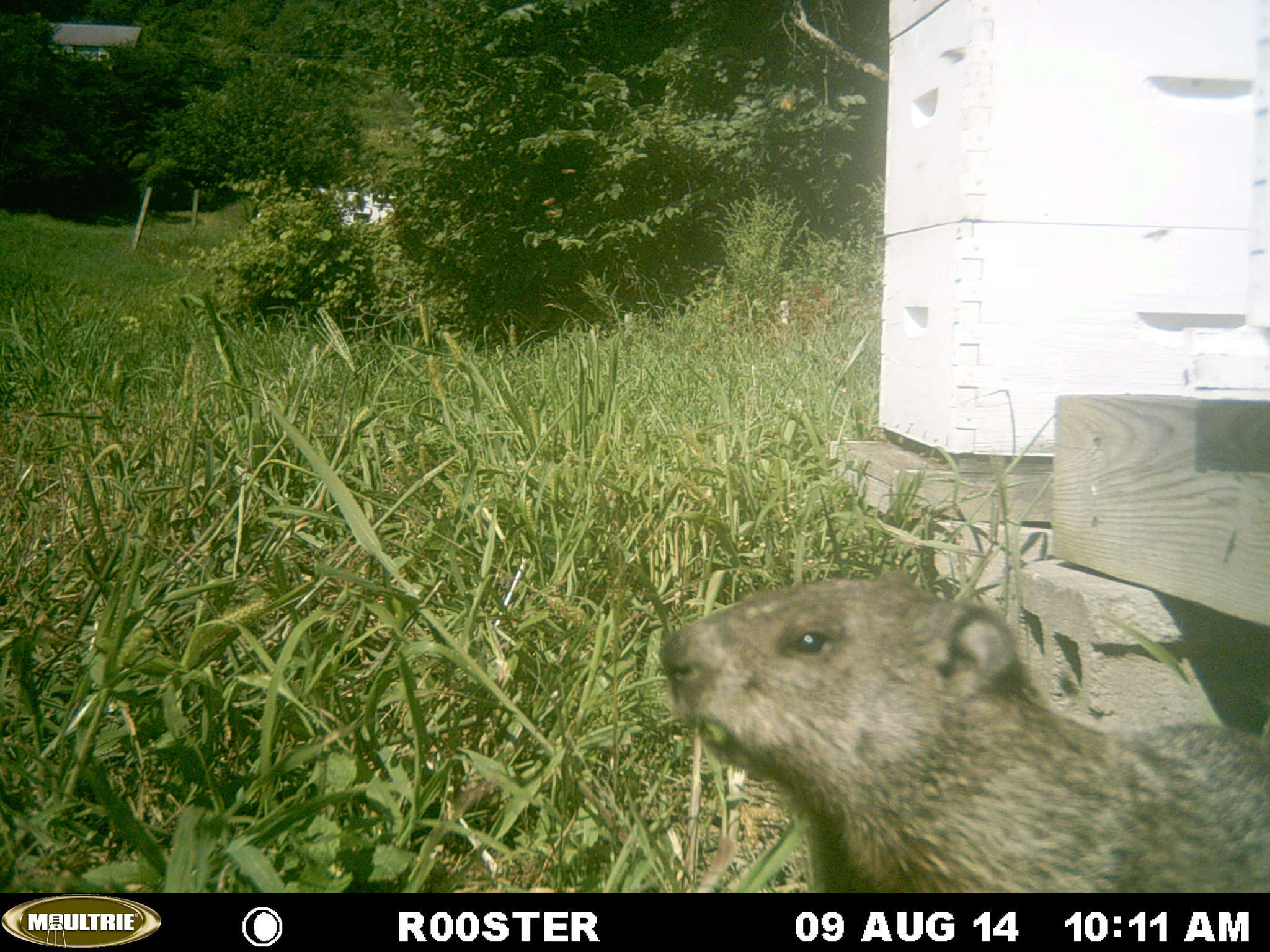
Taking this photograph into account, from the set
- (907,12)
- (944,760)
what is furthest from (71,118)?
(944,760)

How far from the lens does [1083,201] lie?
8.05ft

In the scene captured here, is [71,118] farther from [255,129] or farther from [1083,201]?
[1083,201]

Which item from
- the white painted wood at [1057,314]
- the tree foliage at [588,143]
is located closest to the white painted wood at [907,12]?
the white painted wood at [1057,314]

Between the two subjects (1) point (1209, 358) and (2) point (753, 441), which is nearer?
(1) point (1209, 358)

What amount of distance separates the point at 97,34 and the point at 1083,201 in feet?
122

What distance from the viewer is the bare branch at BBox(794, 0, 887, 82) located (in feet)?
30.3

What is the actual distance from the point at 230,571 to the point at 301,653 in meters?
0.38

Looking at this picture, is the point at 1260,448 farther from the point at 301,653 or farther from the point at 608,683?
the point at 301,653

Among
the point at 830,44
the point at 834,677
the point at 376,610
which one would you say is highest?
the point at 830,44

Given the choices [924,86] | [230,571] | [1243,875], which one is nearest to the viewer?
[1243,875]
